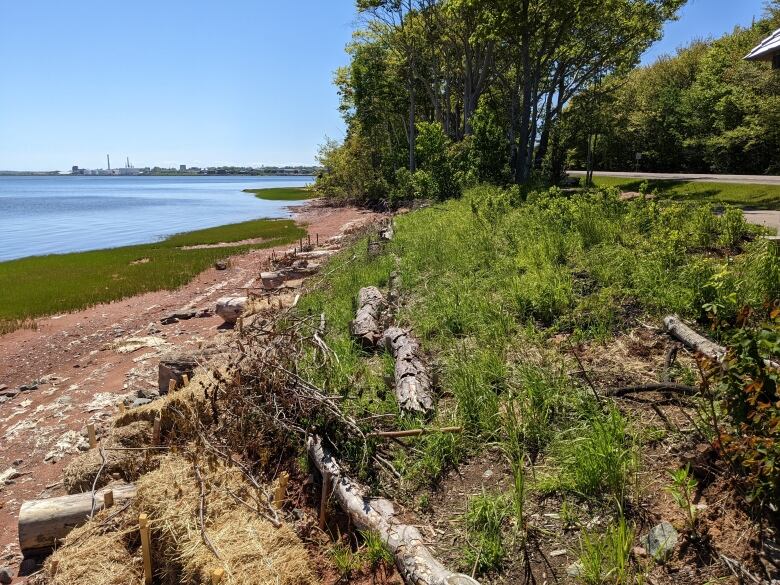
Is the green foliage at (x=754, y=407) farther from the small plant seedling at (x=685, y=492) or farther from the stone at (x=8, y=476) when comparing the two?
the stone at (x=8, y=476)

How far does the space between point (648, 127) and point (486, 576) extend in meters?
43.6

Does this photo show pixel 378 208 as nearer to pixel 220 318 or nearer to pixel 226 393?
pixel 220 318

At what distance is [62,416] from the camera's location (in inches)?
311

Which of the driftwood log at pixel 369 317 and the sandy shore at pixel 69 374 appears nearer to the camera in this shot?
the sandy shore at pixel 69 374

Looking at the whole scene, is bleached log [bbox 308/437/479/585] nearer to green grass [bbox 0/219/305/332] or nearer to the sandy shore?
the sandy shore

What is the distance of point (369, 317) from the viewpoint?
25.6 feet

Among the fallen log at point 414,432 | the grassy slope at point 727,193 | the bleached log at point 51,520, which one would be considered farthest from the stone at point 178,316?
the grassy slope at point 727,193

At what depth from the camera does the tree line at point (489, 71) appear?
20656 millimetres

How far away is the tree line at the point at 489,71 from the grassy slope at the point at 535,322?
12553 mm

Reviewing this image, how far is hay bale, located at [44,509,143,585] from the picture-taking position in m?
3.95

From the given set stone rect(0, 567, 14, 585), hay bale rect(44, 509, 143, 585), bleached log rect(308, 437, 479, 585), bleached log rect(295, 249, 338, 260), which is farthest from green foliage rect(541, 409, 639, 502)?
bleached log rect(295, 249, 338, 260)

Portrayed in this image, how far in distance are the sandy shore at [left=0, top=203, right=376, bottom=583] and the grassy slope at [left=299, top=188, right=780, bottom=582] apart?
3333 mm

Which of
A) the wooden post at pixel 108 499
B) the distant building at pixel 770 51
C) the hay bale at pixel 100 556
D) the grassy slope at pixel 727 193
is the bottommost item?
the hay bale at pixel 100 556

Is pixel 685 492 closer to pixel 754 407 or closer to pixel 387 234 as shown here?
pixel 754 407
